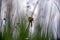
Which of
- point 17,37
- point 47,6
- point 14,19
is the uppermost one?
point 47,6

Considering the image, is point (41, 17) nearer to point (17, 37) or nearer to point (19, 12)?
point (19, 12)

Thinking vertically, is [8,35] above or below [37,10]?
below

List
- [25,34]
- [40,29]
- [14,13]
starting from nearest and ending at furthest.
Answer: [25,34]
[40,29]
[14,13]

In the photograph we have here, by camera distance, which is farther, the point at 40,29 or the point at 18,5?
the point at 18,5

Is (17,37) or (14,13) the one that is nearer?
(17,37)

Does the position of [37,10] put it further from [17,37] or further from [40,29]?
[17,37]

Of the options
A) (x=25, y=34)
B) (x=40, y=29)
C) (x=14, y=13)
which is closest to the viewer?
(x=25, y=34)

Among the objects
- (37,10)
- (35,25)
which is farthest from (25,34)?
(37,10)

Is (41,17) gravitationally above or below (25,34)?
above

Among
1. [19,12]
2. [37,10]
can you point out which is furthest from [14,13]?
[37,10]
